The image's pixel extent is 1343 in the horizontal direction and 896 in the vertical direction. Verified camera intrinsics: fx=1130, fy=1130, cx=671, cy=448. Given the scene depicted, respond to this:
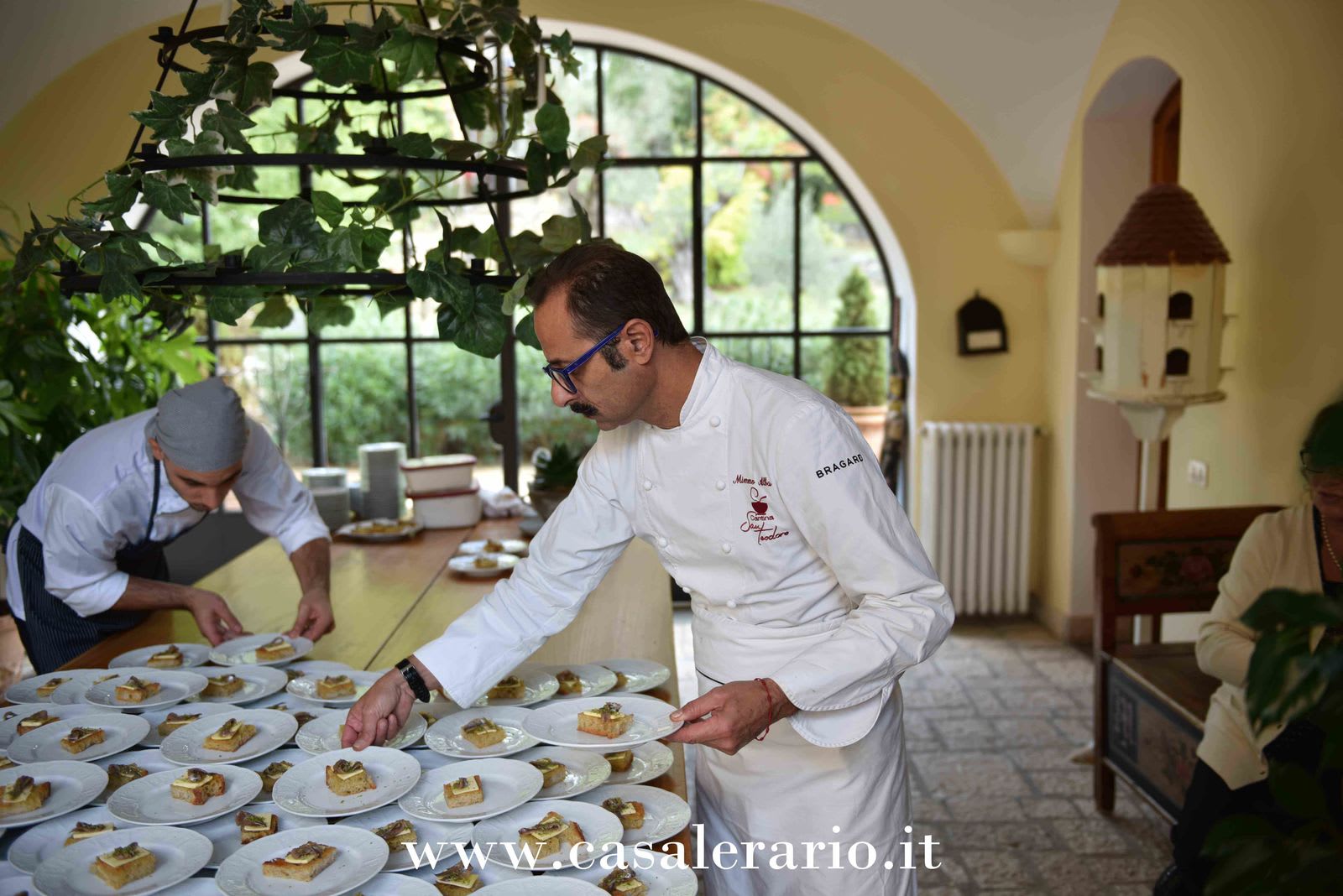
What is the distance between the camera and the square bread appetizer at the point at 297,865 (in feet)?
4.80

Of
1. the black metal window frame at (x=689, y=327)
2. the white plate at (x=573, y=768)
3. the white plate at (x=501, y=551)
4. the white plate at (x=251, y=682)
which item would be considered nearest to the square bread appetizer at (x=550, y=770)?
the white plate at (x=573, y=768)

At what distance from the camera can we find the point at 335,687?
219 centimetres

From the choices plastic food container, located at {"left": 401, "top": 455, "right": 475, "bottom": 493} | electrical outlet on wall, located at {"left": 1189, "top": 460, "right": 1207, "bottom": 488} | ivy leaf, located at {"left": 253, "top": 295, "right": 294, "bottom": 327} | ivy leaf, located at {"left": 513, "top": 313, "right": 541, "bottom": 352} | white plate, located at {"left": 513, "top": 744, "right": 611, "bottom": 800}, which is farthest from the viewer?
electrical outlet on wall, located at {"left": 1189, "top": 460, "right": 1207, "bottom": 488}

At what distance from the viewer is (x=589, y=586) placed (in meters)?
2.18

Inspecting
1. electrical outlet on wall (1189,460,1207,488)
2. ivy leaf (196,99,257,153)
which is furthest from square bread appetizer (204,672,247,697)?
electrical outlet on wall (1189,460,1207,488)

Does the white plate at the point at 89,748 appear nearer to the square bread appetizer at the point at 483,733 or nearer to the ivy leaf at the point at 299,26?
the square bread appetizer at the point at 483,733

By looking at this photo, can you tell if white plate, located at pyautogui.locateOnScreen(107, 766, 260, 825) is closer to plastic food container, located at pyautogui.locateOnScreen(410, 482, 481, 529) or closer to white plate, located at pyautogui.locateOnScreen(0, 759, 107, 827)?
white plate, located at pyautogui.locateOnScreen(0, 759, 107, 827)

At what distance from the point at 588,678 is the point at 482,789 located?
0.52 meters

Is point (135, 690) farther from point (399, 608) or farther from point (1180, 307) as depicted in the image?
point (1180, 307)

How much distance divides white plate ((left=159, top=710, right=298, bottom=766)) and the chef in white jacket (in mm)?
166

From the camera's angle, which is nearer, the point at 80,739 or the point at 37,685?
the point at 80,739

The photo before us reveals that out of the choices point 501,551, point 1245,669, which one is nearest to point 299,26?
point 501,551

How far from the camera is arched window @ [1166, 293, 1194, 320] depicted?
3.78m

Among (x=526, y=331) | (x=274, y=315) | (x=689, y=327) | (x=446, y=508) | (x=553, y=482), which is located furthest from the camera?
(x=689, y=327)
